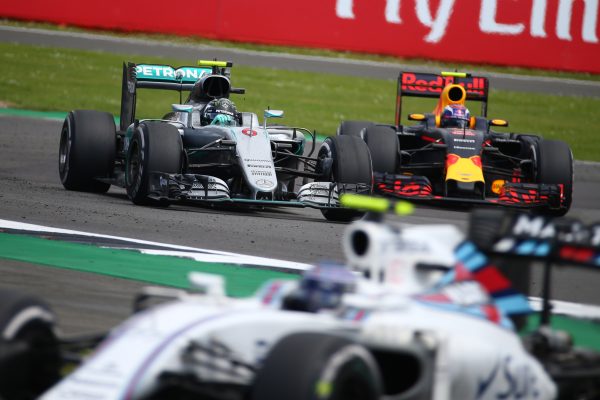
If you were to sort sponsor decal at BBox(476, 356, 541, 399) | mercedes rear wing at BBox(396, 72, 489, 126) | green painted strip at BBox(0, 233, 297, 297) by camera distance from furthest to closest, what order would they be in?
mercedes rear wing at BBox(396, 72, 489, 126) < green painted strip at BBox(0, 233, 297, 297) < sponsor decal at BBox(476, 356, 541, 399)

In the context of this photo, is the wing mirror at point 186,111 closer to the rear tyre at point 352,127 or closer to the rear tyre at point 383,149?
the rear tyre at point 383,149

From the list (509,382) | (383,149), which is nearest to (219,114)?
(383,149)

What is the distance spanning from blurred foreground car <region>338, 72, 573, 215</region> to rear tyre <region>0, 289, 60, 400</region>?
10.0m

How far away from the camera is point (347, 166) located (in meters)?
14.3

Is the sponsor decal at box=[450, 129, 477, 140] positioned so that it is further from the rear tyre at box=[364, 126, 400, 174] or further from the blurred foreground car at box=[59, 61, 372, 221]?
the blurred foreground car at box=[59, 61, 372, 221]

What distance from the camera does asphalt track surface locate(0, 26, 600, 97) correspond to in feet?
97.6

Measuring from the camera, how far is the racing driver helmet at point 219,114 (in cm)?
1512

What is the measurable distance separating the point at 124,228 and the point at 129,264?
204cm

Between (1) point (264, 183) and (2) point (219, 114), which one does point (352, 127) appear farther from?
(1) point (264, 183)

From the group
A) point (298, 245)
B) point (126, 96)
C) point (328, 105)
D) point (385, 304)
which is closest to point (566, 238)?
point (385, 304)

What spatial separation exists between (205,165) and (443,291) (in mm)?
8566

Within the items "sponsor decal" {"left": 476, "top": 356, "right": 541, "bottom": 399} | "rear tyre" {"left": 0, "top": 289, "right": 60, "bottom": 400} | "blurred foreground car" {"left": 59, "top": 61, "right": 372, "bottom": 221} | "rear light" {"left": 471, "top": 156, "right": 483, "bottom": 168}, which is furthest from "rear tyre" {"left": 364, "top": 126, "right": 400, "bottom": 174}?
"rear tyre" {"left": 0, "top": 289, "right": 60, "bottom": 400}

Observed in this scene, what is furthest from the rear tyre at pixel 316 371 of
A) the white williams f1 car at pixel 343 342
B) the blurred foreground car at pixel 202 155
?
the blurred foreground car at pixel 202 155

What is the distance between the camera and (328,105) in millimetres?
27484
